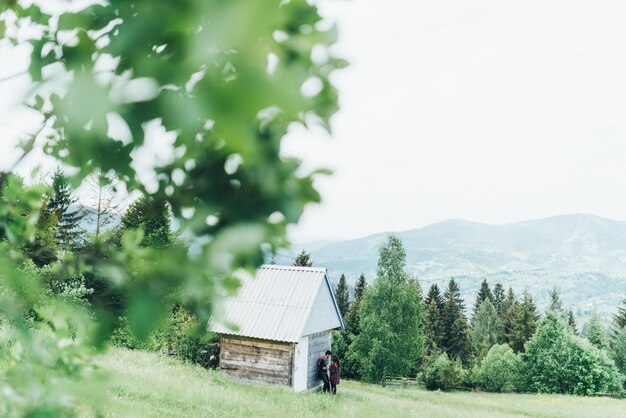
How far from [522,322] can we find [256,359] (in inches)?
2271

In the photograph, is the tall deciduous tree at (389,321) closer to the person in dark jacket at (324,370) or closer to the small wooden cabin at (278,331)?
the small wooden cabin at (278,331)

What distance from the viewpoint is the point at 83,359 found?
225cm

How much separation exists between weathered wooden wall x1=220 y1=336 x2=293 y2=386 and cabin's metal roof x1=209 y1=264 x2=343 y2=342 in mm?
577

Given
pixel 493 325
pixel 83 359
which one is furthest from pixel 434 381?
pixel 83 359

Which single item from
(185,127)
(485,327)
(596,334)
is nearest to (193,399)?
(185,127)

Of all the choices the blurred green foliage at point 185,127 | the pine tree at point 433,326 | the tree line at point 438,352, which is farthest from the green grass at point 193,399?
the pine tree at point 433,326

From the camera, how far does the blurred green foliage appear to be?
2.07 ft

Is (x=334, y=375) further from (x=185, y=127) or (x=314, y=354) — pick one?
(x=185, y=127)

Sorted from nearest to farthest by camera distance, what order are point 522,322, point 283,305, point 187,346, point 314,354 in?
point 187,346
point 283,305
point 314,354
point 522,322

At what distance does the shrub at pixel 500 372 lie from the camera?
167 feet

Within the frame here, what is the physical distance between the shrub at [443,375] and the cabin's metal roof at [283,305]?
29.7 metres

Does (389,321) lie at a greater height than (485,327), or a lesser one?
greater

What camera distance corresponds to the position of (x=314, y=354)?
912 inches

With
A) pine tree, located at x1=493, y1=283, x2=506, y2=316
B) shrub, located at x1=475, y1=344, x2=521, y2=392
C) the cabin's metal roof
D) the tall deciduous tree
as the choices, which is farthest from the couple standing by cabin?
pine tree, located at x1=493, y1=283, x2=506, y2=316
